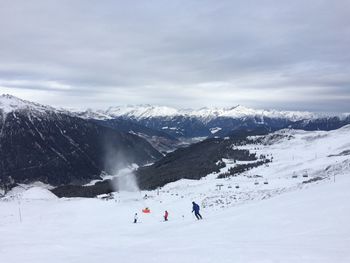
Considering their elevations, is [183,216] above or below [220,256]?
Answer: below

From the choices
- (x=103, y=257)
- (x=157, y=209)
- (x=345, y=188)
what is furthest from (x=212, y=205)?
(x=103, y=257)

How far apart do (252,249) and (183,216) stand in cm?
2375

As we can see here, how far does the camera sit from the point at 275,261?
13016 mm

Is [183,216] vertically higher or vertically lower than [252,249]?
lower

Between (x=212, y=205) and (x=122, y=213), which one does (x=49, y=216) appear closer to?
(x=122, y=213)

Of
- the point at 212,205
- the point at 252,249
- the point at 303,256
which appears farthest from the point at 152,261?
the point at 212,205

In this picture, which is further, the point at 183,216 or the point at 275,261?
the point at 183,216

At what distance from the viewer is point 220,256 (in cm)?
1480

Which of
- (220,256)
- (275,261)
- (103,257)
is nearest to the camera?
(275,261)

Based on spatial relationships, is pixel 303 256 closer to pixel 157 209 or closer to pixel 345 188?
pixel 345 188

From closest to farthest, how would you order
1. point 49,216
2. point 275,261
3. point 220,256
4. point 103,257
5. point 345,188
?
point 275,261
point 220,256
point 103,257
point 345,188
point 49,216

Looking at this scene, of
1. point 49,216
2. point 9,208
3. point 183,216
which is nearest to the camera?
point 183,216

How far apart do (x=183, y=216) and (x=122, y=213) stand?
9.81m

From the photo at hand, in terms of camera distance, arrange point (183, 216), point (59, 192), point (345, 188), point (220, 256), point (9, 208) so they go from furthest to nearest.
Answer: point (59, 192) < point (9, 208) < point (183, 216) < point (345, 188) < point (220, 256)
